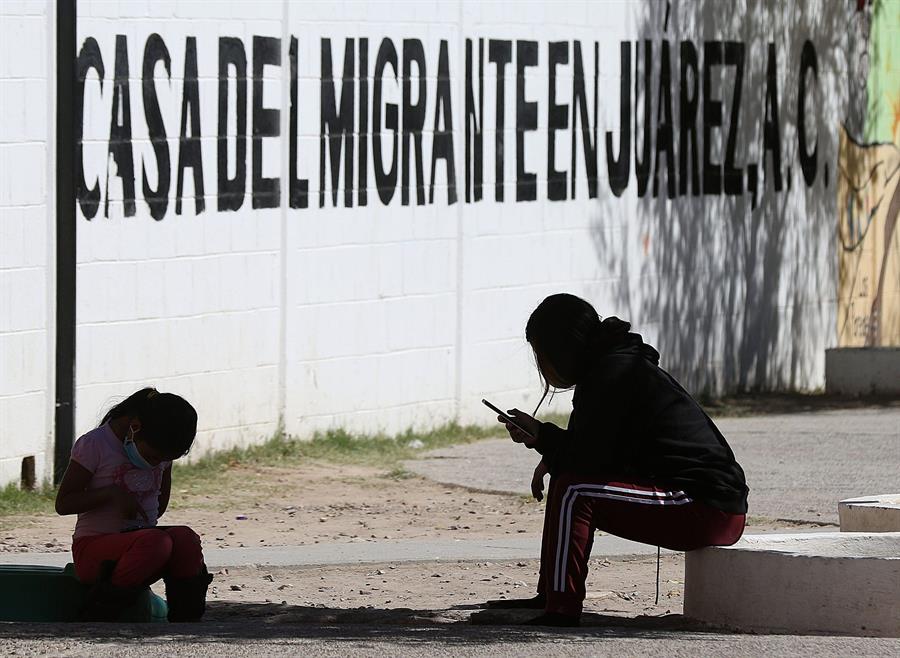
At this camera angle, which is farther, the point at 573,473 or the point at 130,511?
the point at 130,511

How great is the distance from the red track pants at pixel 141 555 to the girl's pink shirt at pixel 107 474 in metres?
0.05

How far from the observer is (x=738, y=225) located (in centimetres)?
1554

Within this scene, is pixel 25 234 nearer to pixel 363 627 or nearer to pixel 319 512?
pixel 319 512

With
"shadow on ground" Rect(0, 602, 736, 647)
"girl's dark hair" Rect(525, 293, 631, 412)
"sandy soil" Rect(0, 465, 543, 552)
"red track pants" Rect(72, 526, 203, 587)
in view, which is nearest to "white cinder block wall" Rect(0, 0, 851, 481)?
"sandy soil" Rect(0, 465, 543, 552)

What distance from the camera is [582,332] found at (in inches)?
260

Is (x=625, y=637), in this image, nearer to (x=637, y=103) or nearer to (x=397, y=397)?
(x=397, y=397)

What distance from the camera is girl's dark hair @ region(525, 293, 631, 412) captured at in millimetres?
6590

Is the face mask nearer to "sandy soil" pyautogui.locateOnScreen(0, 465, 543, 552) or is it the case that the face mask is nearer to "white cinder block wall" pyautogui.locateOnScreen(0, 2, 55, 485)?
"sandy soil" pyautogui.locateOnScreen(0, 465, 543, 552)

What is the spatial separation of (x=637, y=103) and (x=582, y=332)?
26.2 feet

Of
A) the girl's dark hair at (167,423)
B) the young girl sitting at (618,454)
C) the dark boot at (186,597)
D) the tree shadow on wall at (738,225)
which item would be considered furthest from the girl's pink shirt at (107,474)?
the tree shadow on wall at (738,225)

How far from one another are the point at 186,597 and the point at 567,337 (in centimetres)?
157

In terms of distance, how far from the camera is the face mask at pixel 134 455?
6.68m

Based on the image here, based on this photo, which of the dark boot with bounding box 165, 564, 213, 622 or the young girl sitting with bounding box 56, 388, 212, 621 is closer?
the young girl sitting with bounding box 56, 388, 212, 621

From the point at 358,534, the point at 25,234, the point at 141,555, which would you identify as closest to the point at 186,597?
the point at 141,555
